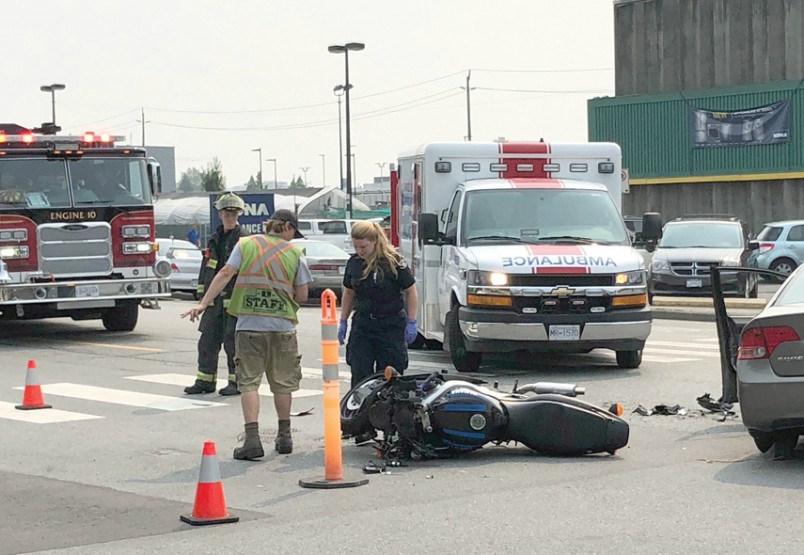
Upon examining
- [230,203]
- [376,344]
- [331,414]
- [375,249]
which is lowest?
[331,414]

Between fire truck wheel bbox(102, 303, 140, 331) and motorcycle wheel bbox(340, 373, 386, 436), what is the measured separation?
37.8 feet

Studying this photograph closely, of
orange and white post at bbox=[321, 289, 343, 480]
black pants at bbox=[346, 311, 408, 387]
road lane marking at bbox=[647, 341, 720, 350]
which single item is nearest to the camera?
orange and white post at bbox=[321, 289, 343, 480]

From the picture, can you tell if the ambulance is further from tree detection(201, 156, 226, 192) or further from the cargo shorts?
tree detection(201, 156, 226, 192)

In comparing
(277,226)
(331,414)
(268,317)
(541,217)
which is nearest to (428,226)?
(541,217)

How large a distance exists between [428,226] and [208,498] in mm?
8095

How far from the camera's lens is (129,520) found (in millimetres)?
7961

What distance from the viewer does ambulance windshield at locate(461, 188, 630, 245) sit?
51.1 feet

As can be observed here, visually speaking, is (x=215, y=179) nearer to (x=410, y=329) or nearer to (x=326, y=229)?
(x=326, y=229)

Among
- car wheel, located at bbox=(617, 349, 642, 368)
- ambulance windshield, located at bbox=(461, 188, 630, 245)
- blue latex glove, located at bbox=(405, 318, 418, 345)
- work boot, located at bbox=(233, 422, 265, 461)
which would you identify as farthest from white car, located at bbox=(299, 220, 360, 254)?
work boot, located at bbox=(233, 422, 265, 461)

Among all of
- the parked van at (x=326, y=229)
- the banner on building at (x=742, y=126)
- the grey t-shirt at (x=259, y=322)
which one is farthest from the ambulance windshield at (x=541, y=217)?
the banner on building at (x=742, y=126)

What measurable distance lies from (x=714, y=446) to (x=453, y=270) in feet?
19.3

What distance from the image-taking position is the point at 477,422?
31.6 feet

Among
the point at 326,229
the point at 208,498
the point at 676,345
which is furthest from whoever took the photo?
the point at 326,229

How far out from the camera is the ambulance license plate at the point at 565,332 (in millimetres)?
14727
